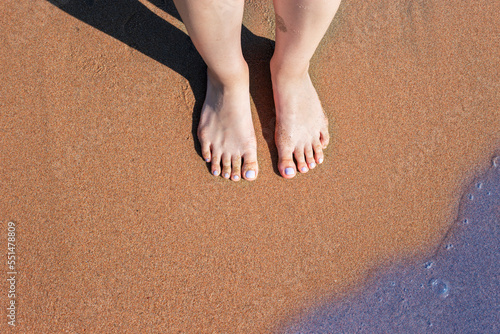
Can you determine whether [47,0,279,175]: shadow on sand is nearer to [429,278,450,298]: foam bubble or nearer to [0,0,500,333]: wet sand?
[0,0,500,333]: wet sand

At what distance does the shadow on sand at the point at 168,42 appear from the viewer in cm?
170

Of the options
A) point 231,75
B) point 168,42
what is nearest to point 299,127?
point 231,75

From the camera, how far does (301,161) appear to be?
1.62 meters

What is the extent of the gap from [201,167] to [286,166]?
1.24 feet

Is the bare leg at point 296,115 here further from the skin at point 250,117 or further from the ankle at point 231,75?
the ankle at point 231,75

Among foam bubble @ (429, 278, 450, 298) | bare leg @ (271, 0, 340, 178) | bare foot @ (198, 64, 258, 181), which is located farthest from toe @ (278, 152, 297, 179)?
foam bubble @ (429, 278, 450, 298)

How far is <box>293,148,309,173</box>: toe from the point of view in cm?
162

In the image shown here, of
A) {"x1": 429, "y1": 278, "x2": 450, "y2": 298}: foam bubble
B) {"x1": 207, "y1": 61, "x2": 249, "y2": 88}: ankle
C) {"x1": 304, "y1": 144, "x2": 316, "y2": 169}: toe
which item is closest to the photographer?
{"x1": 207, "y1": 61, "x2": 249, "y2": 88}: ankle

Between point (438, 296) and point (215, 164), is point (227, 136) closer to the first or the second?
point (215, 164)

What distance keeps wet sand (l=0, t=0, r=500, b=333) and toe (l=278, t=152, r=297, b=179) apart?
42mm

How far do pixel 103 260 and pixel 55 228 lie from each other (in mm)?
243

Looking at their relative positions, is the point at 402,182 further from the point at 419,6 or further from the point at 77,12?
the point at 77,12

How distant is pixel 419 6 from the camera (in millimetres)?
1825

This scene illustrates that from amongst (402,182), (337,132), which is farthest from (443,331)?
(337,132)
